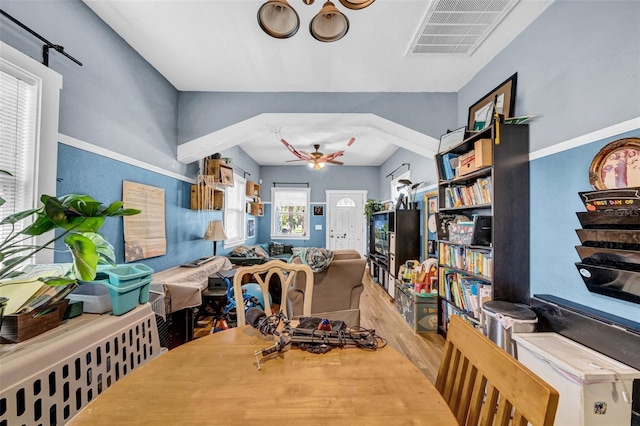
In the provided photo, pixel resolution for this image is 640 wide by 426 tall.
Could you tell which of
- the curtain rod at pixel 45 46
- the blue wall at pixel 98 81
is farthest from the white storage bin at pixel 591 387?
the curtain rod at pixel 45 46

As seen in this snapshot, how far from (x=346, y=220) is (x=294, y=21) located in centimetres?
613

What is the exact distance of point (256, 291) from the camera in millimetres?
3260

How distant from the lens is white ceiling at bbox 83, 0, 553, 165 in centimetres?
198

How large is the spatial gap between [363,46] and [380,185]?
504 cm

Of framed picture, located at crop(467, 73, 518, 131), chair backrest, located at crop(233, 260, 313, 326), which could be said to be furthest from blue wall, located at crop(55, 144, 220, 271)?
framed picture, located at crop(467, 73, 518, 131)

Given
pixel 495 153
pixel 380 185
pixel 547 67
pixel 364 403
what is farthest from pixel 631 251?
pixel 380 185

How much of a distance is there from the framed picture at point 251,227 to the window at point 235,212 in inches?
16.2

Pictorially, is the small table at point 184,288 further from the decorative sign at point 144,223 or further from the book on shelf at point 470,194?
the book on shelf at point 470,194

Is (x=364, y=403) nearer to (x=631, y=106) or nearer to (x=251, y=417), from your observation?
(x=251, y=417)

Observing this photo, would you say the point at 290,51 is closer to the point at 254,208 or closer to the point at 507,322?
the point at 507,322

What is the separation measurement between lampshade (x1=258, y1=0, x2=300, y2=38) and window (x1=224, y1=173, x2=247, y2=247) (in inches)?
146

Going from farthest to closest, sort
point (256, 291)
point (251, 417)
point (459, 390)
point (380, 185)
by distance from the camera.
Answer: point (380, 185) → point (256, 291) → point (459, 390) → point (251, 417)

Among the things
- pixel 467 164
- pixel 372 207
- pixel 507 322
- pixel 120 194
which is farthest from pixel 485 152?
pixel 372 207

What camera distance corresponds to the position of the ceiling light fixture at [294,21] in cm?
133
